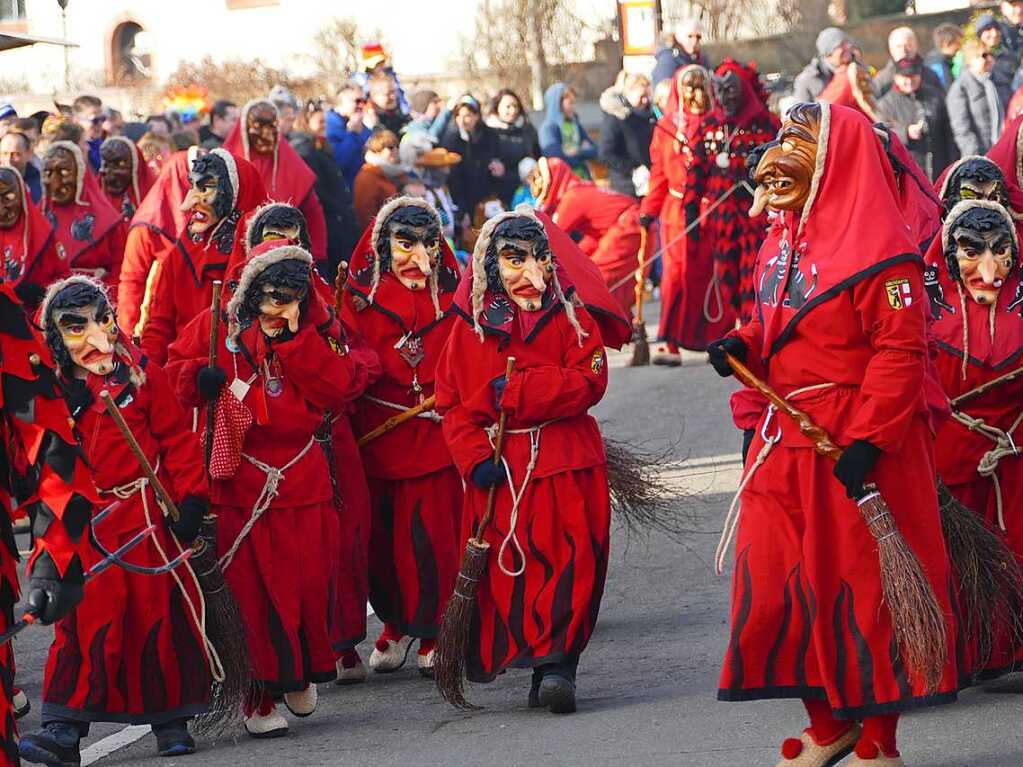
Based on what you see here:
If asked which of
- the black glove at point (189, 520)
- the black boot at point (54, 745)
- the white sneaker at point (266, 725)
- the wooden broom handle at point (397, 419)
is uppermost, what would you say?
the wooden broom handle at point (397, 419)

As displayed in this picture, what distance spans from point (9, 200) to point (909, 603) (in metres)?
6.99

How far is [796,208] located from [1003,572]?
1.54 meters

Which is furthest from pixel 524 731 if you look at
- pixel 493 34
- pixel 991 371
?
pixel 493 34

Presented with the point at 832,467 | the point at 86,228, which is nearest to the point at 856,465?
the point at 832,467

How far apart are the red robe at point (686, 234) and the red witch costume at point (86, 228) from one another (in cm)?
470

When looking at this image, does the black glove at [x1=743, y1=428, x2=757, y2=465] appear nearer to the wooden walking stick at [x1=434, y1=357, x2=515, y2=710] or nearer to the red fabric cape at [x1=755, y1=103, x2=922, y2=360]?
the red fabric cape at [x1=755, y1=103, x2=922, y2=360]

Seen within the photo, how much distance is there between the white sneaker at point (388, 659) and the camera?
28.0 feet

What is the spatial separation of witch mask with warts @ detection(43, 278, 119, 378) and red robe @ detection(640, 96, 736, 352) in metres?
8.60

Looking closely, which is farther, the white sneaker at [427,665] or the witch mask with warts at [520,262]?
the white sneaker at [427,665]

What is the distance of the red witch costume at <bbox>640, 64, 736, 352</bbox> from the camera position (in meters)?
15.4

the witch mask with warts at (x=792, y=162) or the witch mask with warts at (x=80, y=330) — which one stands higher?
the witch mask with warts at (x=792, y=162)

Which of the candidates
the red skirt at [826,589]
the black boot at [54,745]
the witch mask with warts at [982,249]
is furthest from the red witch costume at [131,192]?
the red skirt at [826,589]

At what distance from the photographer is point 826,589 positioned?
6.15m

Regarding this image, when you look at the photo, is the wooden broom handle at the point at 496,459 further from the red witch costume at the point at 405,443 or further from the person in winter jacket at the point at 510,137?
the person in winter jacket at the point at 510,137
